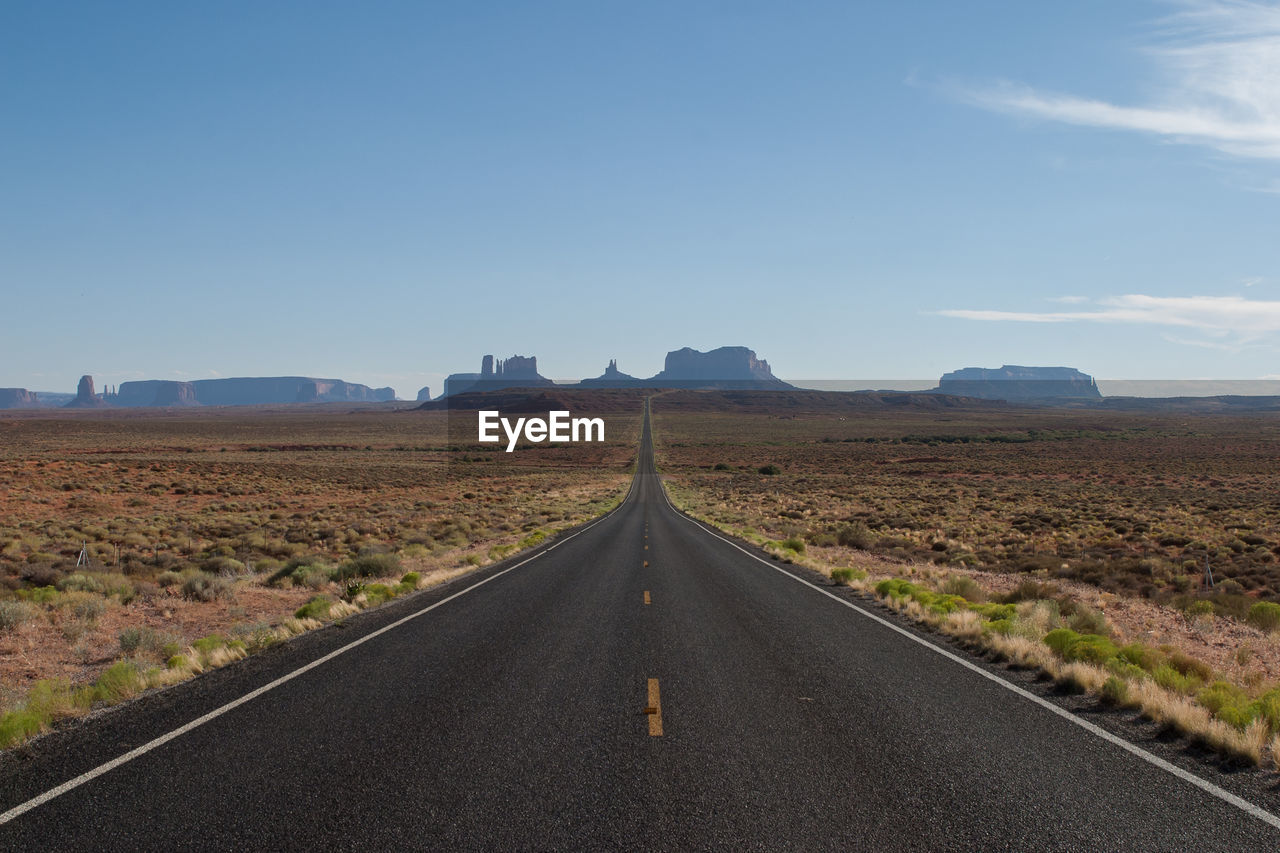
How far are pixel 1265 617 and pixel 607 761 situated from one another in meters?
13.2

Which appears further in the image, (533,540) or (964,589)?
(533,540)

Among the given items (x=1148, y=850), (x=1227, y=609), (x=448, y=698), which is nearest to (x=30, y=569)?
(x=448, y=698)

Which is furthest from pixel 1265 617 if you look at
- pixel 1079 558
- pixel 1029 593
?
pixel 1079 558

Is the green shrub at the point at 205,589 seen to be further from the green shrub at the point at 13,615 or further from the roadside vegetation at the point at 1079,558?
the roadside vegetation at the point at 1079,558

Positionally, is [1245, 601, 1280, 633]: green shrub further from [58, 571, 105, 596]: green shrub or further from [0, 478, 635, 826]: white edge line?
[58, 571, 105, 596]: green shrub

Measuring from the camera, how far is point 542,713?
703 cm

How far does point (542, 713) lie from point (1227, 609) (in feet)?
45.3

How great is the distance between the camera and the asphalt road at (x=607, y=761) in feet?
15.3

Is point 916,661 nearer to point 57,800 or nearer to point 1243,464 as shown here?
point 57,800

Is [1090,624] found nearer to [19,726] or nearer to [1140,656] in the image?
[1140,656]

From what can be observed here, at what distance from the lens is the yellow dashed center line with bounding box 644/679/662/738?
21.5 feet

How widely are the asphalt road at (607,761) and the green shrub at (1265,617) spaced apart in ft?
24.8

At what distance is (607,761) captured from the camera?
580cm

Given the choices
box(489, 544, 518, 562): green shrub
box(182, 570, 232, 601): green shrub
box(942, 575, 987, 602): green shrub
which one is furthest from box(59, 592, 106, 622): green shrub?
box(942, 575, 987, 602): green shrub
